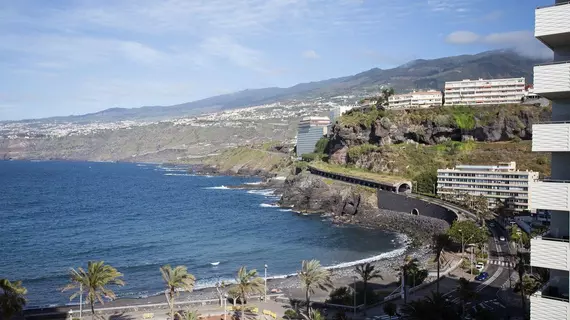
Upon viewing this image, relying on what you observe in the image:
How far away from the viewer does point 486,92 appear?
5359 inches

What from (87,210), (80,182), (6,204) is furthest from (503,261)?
(80,182)

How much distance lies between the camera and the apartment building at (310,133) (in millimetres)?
182750

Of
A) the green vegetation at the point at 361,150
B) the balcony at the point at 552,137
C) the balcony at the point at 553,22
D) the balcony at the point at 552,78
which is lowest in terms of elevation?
the green vegetation at the point at 361,150

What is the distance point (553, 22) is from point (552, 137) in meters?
2.80

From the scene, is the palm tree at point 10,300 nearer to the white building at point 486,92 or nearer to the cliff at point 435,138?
the cliff at point 435,138


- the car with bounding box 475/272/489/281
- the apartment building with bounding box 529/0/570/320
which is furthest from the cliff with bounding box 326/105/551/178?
the apartment building with bounding box 529/0/570/320

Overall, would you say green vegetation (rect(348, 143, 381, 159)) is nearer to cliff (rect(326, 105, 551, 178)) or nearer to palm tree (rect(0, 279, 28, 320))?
cliff (rect(326, 105, 551, 178))

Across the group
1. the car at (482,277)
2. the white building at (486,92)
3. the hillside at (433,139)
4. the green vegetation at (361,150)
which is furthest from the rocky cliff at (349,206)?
the white building at (486,92)

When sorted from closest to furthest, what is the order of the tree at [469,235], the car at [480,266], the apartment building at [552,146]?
the apartment building at [552,146] < the car at [480,266] < the tree at [469,235]

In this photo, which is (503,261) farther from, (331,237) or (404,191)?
(404,191)

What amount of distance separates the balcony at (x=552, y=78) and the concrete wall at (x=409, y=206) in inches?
2538

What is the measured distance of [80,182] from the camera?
17925 centimetres

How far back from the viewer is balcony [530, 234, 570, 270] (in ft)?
42.8

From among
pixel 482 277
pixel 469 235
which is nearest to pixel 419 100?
pixel 469 235
